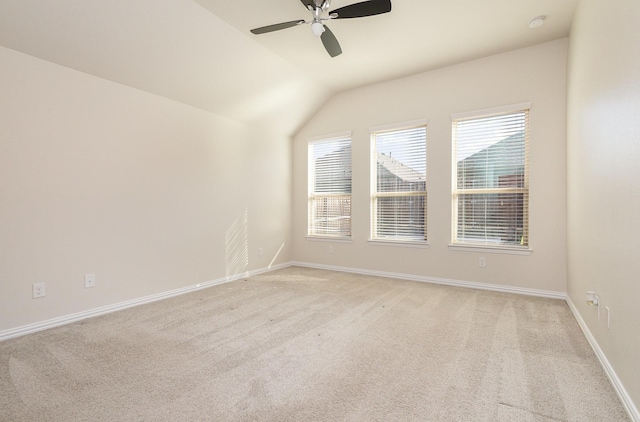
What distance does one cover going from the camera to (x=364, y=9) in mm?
2480

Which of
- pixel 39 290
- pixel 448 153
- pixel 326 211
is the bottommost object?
pixel 39 290

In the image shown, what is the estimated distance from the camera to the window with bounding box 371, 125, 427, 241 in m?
4.58

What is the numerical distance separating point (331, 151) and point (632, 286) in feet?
14.3

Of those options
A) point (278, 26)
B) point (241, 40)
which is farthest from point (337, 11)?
point (241, 40)

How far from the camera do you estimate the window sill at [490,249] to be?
379 cm

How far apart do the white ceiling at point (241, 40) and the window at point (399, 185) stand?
3.18ft

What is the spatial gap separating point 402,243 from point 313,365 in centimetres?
288

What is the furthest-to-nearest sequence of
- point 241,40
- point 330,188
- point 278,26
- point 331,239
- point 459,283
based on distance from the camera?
point 330,188 → point 331,239 → point 459,283 → point 241,40 → point 278,26

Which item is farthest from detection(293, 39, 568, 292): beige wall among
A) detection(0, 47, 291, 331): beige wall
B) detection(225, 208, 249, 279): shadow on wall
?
detection(0, 47, 291, 331): beige wall

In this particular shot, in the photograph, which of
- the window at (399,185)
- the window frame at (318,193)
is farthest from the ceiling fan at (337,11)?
the window frame at (318,193)

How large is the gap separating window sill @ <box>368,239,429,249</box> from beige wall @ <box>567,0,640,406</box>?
1.80m

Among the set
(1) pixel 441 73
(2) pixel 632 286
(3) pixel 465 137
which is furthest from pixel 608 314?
(1) pixel 441 73

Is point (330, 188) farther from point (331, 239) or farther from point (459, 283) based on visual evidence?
point (459, 283)

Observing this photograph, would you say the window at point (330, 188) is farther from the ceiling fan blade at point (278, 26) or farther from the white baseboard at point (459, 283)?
the ceiling fan blade at point (278, 26)
